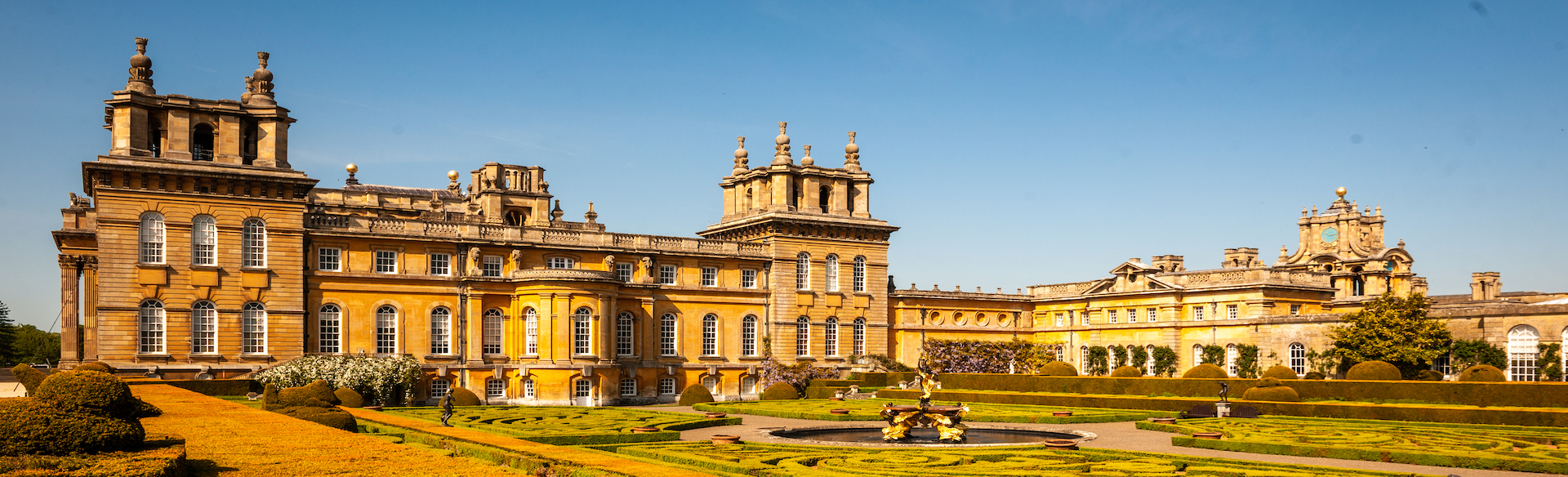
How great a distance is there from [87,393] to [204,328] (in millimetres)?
29526

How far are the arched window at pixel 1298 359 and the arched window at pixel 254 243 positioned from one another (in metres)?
42.0

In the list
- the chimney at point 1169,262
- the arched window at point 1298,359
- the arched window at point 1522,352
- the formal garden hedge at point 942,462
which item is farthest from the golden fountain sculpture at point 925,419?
the chimney at point 1169,262

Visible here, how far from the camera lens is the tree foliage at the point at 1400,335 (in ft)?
158

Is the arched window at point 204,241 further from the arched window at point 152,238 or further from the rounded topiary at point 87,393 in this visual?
the rounded topiary at point 87,393

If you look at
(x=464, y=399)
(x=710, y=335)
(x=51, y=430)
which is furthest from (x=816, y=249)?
(x=51, y=430)

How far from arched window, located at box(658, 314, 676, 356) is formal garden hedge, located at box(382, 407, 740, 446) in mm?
11904

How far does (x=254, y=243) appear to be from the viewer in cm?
4425

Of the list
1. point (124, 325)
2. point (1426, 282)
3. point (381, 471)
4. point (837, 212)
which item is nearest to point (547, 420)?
point (124, 325)

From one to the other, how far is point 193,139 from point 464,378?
12.9m

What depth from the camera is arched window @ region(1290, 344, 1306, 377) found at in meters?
54.5

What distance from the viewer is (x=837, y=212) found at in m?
58.1

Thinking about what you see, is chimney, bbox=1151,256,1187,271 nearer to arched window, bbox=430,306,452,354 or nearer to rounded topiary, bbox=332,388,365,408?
arched window, bbox=430,306,452,354

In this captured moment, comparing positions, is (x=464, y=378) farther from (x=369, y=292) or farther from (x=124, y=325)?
(x=124, y=325)

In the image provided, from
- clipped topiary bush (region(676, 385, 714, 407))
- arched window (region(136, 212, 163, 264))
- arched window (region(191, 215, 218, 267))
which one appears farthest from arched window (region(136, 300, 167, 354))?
clipped topiary bush (region(676, 385, 714, 407))
